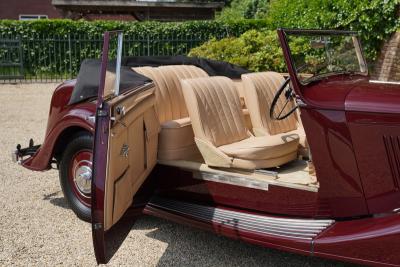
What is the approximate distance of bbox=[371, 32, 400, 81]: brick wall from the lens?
9188 mm

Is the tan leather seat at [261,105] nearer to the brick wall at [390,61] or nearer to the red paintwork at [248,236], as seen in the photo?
the red paintwork at [248,236]

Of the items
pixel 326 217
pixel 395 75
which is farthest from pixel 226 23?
pixel 326 217

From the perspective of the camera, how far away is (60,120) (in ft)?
12.7

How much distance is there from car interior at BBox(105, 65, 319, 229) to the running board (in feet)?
0.72

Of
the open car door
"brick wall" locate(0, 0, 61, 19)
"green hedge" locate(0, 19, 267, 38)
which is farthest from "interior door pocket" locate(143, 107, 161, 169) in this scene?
"brick wall" locate(0, 0, 61, 19)

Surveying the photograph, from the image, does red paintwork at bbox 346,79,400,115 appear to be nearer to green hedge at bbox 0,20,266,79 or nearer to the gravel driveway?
the gravel driveway

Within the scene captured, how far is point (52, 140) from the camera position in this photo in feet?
13.0

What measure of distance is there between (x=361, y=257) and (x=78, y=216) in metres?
2.37

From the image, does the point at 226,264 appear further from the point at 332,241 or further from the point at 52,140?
the point at 52,140

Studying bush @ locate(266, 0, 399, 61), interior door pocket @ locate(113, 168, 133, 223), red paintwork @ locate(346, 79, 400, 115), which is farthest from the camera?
bush @ locate(266, 0, 399, 61)

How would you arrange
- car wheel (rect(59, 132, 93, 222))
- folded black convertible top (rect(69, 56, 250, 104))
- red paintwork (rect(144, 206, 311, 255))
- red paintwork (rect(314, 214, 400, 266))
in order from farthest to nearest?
car wheel (rect(59, 132, 93, 222))
folded black convertible top (rect(69, 56, 250, 104))
red paintwork (rect(144, 206, 311, 255))
red paintwork (rect(314, 214, 400, 266))

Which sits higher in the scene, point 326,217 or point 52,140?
point 52,140

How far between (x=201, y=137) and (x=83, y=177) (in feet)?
3.41

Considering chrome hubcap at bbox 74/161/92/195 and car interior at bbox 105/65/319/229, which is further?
chrome hubcap at bbox 74/161/92/195
